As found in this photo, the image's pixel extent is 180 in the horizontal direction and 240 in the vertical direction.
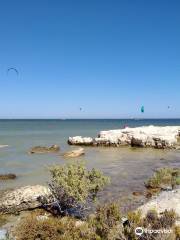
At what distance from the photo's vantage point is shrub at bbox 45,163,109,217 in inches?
696

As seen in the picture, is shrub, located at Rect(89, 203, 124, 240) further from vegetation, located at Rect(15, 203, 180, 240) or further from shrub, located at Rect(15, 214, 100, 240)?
shrub, located at Rect(15, 214, 100, 240)

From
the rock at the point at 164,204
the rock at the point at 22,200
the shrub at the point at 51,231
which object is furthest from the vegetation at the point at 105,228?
the rock at the point at 22,200

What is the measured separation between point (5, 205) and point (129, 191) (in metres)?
8.66

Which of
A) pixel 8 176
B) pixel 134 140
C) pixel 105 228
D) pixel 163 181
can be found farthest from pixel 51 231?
pixel 134 140

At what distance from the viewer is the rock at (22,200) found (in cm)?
1828

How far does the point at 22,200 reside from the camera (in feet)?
61.2

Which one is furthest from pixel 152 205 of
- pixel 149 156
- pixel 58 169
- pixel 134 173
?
pixel 149 156

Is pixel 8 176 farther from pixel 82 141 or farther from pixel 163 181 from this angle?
pixel 82 141

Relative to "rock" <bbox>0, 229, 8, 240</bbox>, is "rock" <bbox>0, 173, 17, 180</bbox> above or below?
below

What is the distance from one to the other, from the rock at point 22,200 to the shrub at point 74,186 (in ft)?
3.04

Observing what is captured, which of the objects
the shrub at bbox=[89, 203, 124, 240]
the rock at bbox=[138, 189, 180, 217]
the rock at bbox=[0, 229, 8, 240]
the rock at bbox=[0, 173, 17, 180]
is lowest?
the rock at bbox=[0, 173, 17, 180]

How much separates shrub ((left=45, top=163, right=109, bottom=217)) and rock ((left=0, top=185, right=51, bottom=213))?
926 mm

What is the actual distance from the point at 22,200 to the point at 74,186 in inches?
119

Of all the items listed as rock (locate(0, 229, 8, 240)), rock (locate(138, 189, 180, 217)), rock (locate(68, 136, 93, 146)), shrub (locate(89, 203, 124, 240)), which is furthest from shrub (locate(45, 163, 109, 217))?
rock (locate(68, 136, 93, 146))
